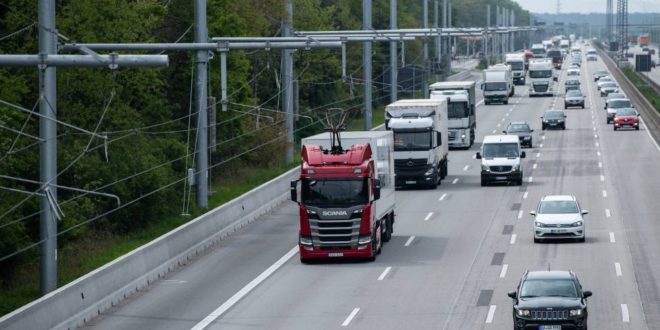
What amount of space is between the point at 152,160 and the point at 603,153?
34471 millimetres

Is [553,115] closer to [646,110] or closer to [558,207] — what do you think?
[646,110]

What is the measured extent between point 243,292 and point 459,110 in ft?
142

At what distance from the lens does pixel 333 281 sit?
123ft

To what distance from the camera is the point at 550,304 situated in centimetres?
2809

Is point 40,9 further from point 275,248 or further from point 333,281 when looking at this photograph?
point 275,248

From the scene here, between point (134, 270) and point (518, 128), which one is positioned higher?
point (134, 270)

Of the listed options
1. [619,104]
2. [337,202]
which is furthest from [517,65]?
[337,202]

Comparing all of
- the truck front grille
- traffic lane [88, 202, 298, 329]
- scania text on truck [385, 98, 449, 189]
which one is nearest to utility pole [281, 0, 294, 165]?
scania text on truck [385, 98, 449, 189]

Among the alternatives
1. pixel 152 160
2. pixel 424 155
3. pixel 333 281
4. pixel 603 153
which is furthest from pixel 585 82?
pixel 333 281

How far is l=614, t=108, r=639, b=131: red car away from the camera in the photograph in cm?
9212

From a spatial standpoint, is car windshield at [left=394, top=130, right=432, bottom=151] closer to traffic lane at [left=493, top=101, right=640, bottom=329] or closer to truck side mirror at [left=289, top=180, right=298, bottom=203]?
traffic lane at [left=493, top=101, right=640, bottom=329]

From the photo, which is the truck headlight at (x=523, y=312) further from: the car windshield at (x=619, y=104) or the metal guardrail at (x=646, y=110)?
the car windshield at (x=619, y=104)

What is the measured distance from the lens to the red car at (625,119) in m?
92.1

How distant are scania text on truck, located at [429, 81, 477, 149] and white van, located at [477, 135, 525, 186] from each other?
53.2 feet
